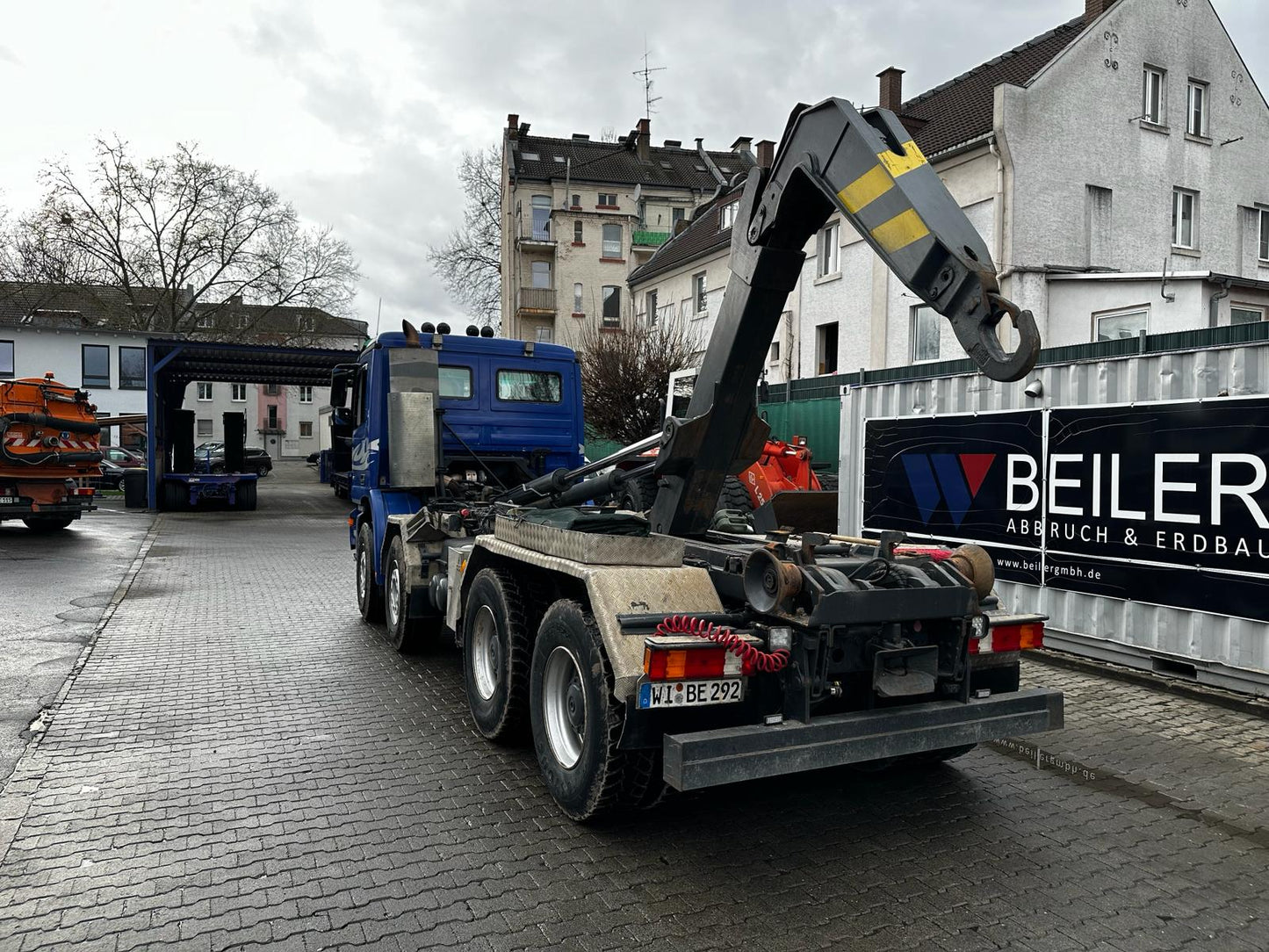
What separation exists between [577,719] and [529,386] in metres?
5.55

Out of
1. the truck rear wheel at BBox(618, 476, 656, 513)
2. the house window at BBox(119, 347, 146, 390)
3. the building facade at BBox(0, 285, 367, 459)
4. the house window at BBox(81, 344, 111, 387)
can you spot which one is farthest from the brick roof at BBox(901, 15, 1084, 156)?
the house window at BBox(81, 344, 111, 387)

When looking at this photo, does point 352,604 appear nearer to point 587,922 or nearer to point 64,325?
point 587,922

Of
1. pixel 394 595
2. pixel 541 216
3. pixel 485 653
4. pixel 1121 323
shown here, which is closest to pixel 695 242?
pixel 541 216

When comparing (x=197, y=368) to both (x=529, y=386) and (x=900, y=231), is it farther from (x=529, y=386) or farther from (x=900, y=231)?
(x=900, y=231)

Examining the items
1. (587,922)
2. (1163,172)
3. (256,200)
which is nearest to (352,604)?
(587,922)

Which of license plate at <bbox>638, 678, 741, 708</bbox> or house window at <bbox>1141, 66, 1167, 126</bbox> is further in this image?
house window at <bbox>1141, 66, 1167, 126</bbox>

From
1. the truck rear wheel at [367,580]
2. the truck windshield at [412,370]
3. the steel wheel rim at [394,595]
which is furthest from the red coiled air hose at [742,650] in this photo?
the truck rear wheel at [367,580]

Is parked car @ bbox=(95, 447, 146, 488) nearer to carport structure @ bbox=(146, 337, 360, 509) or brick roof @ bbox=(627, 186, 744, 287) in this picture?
carport structure @ bbox=(146, 337, 360, 509)

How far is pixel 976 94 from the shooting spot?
75.9ft

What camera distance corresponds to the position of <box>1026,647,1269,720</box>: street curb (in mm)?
6730

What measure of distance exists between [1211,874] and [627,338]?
24746mm

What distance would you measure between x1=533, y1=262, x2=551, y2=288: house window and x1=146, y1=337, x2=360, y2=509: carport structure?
20.0m

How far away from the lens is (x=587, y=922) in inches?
141

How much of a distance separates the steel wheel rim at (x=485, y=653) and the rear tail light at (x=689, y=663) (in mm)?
2033
